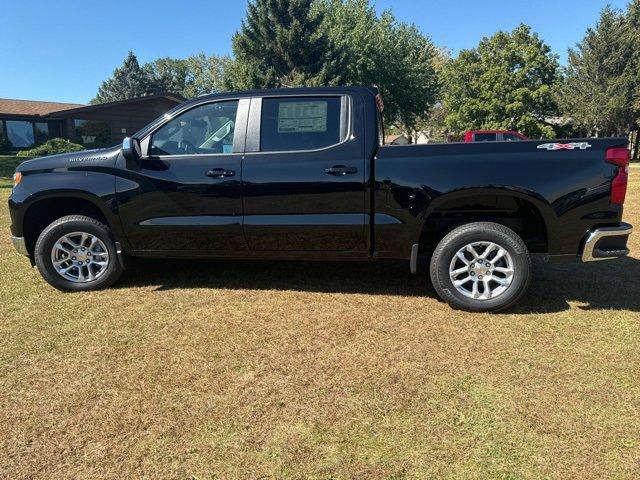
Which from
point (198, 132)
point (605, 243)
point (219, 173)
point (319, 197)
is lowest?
point (605, 243)

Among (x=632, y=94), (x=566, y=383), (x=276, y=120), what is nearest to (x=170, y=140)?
(x=276, y=120)

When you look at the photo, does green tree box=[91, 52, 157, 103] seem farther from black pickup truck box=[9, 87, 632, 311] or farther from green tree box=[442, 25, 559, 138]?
black pickup truck box=[9, 87, 632, 311]

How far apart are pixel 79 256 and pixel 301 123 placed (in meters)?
2.48

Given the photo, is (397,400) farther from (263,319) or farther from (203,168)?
(203,168)

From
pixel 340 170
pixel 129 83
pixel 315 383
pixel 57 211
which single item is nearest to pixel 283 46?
pixel 57 211

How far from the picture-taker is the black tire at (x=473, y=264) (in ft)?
13.0

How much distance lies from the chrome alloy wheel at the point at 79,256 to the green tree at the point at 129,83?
6818 centimetres

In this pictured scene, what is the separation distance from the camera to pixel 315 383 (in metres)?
2.99

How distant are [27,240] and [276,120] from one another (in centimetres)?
272

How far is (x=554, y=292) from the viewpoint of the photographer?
15.2ft

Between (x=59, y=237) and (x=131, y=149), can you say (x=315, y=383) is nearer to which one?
(x=131, y=149)

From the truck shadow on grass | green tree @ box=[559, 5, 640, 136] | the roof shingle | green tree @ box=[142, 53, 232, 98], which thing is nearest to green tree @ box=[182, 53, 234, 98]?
green tree @ box=[142, 53, 232, 98]

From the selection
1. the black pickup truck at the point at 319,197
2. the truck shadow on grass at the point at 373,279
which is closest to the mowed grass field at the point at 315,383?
the truck shadow on grass at the point at 373,279

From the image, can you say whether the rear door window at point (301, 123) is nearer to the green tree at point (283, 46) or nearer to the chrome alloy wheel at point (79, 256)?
the chrome alloy wheel at point (79, 256)
